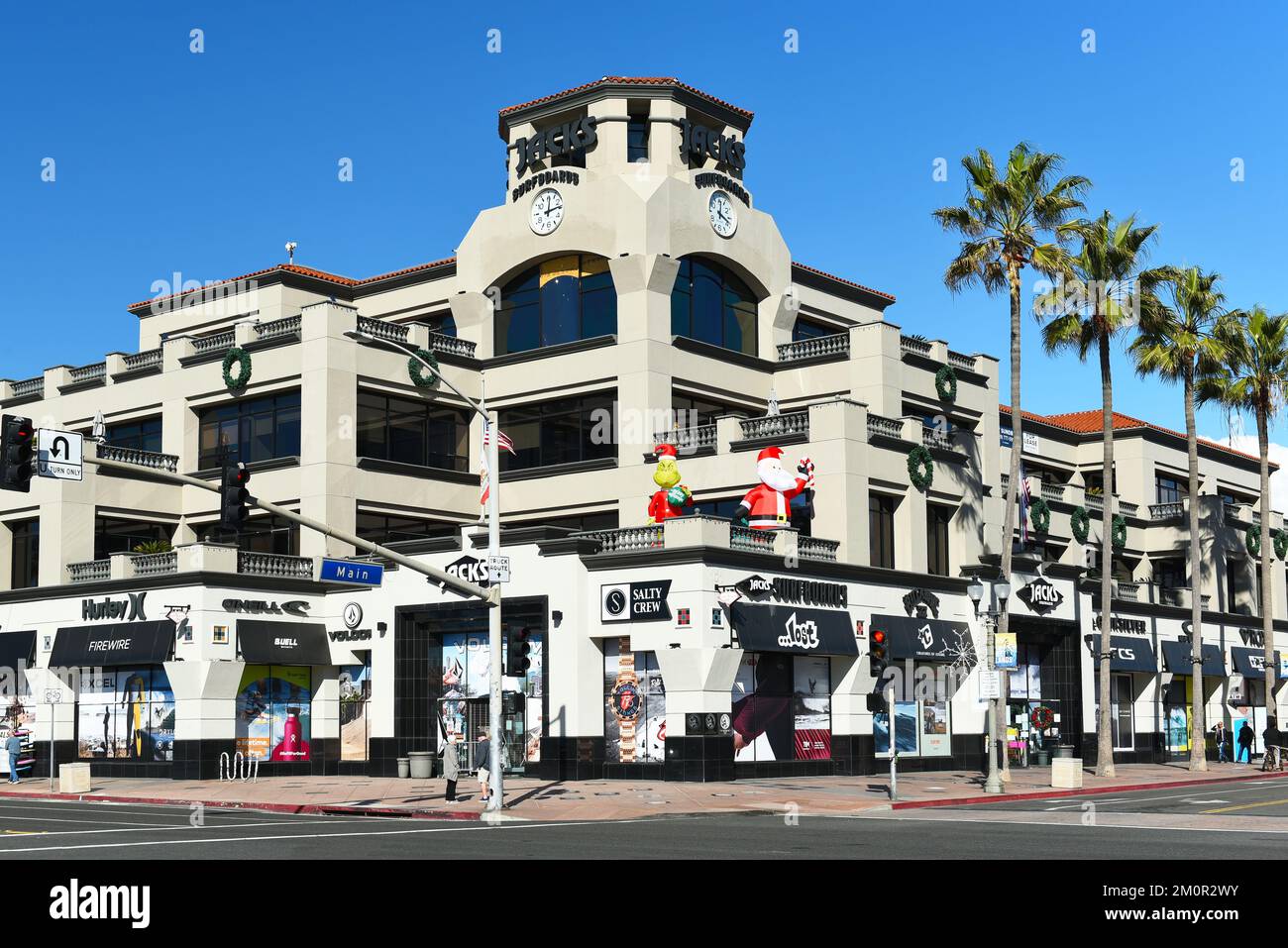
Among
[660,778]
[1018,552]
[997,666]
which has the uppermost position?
[1018,552]

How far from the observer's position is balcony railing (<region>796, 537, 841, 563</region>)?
46.0 meters

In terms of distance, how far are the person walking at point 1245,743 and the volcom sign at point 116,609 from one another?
40768mm

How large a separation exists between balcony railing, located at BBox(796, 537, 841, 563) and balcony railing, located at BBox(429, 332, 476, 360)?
1666 cm

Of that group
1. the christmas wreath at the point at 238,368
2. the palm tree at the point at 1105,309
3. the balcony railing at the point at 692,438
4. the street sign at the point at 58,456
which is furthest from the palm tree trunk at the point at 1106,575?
the street sign at the point at 58,456

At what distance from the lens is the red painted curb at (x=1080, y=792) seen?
35.3 meters

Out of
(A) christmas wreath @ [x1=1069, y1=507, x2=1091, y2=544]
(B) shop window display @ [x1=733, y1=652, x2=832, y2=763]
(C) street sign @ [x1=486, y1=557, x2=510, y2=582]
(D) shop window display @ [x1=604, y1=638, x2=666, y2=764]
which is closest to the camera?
(C) street sign @ [x1=486, y1=557, x2=510, y2=582]

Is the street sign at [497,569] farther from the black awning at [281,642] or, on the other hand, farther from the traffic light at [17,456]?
the black awning at [281,642]

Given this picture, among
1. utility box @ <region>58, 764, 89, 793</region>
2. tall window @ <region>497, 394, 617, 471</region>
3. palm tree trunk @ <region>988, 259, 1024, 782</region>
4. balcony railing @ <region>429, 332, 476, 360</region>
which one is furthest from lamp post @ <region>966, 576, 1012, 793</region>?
utility box @ <region>58, 764, 89, 793</region>

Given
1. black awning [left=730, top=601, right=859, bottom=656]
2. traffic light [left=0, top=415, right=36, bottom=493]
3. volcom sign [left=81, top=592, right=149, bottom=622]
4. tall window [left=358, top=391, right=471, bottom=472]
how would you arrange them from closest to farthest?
traffic light [left=0, top=415, right=36, bottom=493], black awning [left=730, top=601, right=859, bottom=656], volcom sign [left=81, top=592, right=149, bottom=622], tall window [left=358, top=391, right=471, bottom=472]

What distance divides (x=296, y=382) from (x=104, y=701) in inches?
497

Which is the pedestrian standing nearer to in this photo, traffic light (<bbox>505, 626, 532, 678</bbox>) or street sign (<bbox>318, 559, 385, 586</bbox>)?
traffic light (<bbox>505, 626, 532, 678</bbox>)
